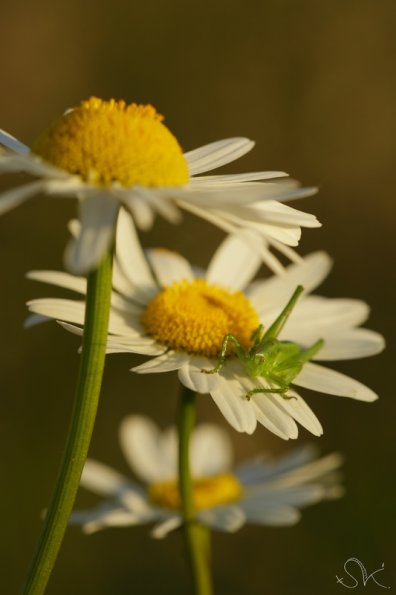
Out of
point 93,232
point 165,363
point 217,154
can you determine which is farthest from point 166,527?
point 93,232

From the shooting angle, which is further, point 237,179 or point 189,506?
point 189,506

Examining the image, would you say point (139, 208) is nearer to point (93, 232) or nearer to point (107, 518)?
point (93, 232)

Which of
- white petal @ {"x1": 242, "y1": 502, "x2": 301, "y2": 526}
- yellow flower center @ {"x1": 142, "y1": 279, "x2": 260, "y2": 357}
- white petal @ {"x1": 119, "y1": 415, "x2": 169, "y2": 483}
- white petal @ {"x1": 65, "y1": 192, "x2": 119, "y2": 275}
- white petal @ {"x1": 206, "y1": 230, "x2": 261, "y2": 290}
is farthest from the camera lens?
white petal @ {"x1": 119, "y1": 415, "x2": 169, "y2": 483}

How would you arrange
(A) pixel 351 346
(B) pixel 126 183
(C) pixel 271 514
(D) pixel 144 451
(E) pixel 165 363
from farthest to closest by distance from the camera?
(D) pixel 144 451 → (C) pixel 271 514 → (A) pixel 351 346 → (E) pixel 165 363 → (B) pixel 126 183

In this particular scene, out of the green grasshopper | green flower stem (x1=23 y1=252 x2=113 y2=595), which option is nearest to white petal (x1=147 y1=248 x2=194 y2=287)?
the green grasshopper

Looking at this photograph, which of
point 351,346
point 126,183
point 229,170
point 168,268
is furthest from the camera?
point 229,170

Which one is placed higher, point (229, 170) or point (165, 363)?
point (229, 170)

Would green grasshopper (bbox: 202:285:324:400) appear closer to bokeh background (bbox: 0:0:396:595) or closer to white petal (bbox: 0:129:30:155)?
white petal (bbox: 0:129:30:155)

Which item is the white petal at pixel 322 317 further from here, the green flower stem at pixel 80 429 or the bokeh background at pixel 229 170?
the bokeh background at pixel 229 170
